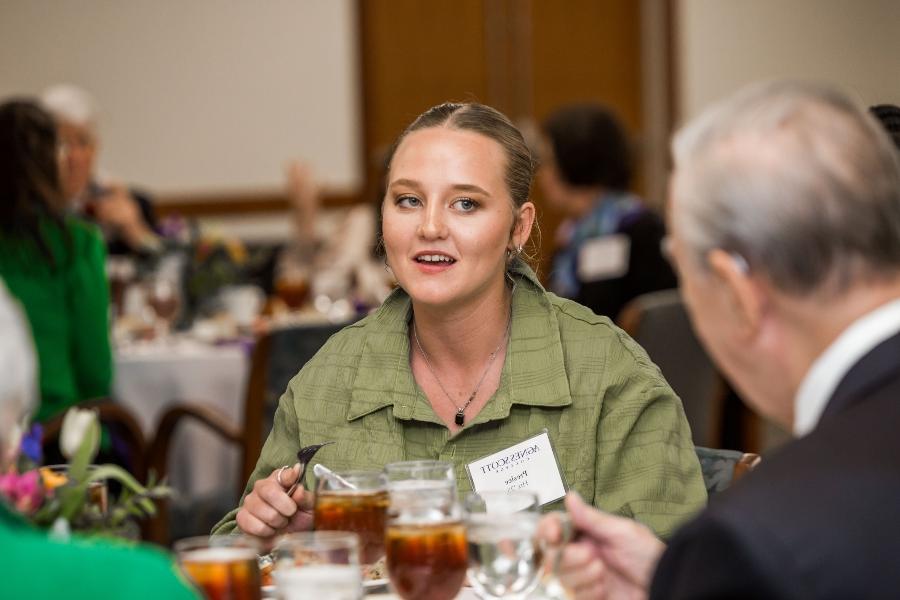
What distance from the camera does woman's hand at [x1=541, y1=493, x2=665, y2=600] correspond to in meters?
1.36

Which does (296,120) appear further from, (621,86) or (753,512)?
(753,512)

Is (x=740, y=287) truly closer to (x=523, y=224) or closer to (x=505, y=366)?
(x=505, y=366)

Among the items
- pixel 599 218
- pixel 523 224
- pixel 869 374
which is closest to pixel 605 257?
pixel 599 218

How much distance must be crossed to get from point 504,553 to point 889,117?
3.65ft

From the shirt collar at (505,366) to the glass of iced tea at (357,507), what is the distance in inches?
20.2

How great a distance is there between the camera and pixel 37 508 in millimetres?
1394

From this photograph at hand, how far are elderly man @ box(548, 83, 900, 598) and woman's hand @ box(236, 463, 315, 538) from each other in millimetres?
724

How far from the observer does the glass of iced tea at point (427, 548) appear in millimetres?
1391

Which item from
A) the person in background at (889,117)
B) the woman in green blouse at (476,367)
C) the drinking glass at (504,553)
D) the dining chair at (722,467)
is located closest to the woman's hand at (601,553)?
the drinking glass at (504,553)

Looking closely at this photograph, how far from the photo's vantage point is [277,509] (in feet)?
5.91

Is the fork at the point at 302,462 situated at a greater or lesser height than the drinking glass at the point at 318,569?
lesser

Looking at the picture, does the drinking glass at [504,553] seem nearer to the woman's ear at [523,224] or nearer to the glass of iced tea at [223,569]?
the glass of iced tea at [223,569]

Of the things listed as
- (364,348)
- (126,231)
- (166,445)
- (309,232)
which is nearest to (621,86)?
(309,232)

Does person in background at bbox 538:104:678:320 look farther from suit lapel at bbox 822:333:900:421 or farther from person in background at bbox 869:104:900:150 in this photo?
suit lapel at bbox 822:333:900:421
